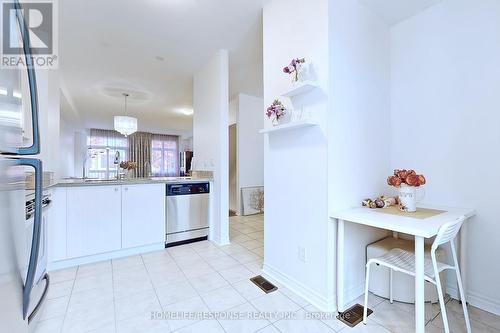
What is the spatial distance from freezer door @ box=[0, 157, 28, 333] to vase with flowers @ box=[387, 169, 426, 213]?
2.21 m

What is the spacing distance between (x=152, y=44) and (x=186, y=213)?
236 centimetres

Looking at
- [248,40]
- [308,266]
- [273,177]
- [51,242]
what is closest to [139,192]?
[51,242]

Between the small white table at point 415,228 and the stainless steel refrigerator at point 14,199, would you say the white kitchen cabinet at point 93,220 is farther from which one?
the small white table at point 415,228

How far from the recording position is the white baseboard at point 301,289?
5.51 feet

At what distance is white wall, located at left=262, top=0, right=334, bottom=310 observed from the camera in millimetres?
1720

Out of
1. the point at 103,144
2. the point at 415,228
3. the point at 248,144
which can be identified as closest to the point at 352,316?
the point at 415,228

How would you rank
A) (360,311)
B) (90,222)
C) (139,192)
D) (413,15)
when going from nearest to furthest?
(360,311), (413,15), (90,222), (139,192)

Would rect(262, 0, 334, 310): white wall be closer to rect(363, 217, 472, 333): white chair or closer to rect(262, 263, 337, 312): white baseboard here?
rect(262, 263, 337, 312): white baseboard

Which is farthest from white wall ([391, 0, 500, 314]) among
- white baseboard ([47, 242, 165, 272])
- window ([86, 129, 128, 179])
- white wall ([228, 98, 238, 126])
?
window ([86, 129, 128, 179])

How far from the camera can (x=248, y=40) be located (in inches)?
116

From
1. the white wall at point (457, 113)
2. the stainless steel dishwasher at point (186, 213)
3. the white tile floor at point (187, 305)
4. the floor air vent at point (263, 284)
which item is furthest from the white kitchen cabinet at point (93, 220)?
the white wall at point (457, 113)

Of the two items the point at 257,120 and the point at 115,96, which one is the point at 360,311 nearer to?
the point at 257,120

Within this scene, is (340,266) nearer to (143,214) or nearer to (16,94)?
(16,94)

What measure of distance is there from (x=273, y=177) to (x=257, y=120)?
3287mm
